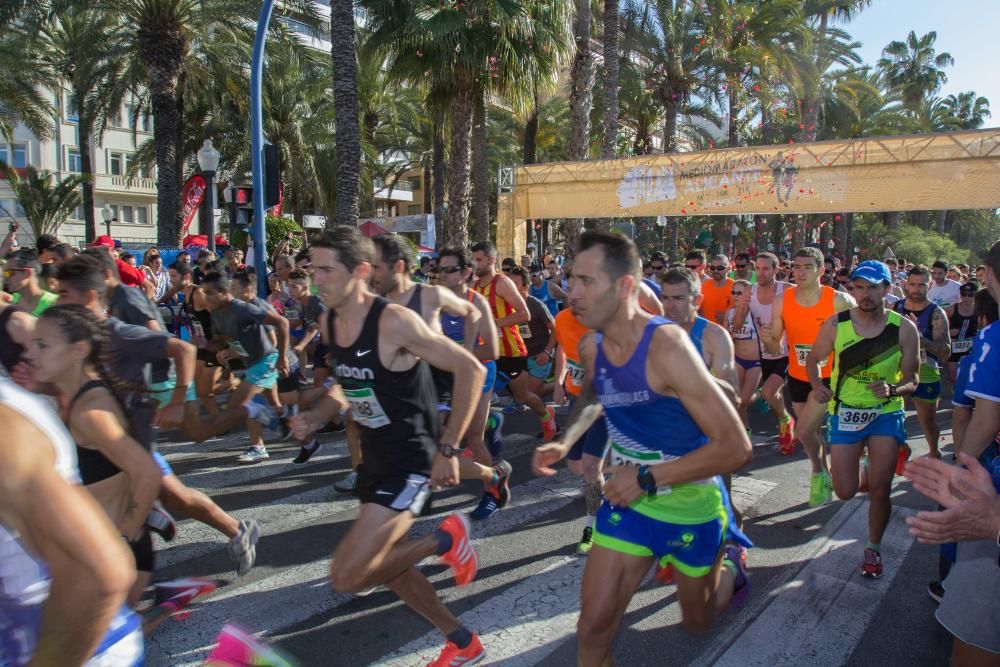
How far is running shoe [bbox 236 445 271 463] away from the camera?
6832 millimetres

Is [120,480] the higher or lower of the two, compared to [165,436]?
higher

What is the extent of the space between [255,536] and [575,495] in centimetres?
263

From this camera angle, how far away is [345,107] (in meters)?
12.3

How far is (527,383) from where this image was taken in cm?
745

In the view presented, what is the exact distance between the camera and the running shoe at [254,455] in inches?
269

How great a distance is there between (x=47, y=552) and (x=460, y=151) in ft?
52.8

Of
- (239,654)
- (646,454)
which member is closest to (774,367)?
(646,454)

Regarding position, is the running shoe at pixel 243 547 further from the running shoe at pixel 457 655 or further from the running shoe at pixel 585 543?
the running shoe at pixel 585 543

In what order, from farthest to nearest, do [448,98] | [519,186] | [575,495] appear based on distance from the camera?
[519,186]
[448,98]
[575,495]

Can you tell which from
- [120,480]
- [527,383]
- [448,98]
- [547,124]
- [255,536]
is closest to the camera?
[120,480]

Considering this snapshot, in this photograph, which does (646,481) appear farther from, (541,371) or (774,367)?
(541,371)

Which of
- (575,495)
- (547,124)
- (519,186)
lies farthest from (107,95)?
(575,495)

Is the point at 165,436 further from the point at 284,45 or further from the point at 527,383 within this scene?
the point at 284,45

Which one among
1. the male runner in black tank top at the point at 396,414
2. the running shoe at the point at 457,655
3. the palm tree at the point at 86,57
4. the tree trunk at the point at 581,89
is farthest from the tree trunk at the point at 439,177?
the running shoe at the point at 457,655
